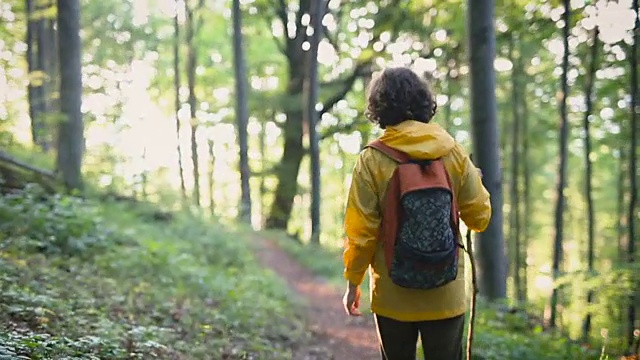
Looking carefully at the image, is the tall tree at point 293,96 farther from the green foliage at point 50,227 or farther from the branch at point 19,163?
the green foliage at point 50,227

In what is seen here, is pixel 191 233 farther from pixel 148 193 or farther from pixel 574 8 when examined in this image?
pixel 574 8

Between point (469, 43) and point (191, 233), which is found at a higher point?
point (469, 43)

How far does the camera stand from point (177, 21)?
2102cm

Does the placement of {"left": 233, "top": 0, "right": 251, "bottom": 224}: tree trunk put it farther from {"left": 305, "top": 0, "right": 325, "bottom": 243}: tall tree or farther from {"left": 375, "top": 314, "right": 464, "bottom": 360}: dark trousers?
{"left": 375, "top": 314, "right": 464, "bottom": 360}: dark trousers

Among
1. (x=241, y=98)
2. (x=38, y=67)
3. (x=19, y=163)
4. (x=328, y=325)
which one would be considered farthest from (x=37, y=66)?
(x=328, y=325)

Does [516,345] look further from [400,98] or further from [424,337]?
[400,98]

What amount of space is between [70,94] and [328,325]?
18.5 feet

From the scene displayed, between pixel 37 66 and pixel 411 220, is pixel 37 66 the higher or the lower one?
the higher one

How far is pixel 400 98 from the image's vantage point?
2902 millimetres

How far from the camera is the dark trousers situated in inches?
111

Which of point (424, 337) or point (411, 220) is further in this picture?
point (424, 337)

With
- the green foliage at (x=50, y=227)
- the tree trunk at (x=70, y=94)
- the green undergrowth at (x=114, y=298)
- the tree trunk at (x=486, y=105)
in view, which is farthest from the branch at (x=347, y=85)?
the green foliage at (x=50, y=227)

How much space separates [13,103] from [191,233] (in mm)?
5731

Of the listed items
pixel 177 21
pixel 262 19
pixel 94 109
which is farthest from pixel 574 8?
pixel 94 109
